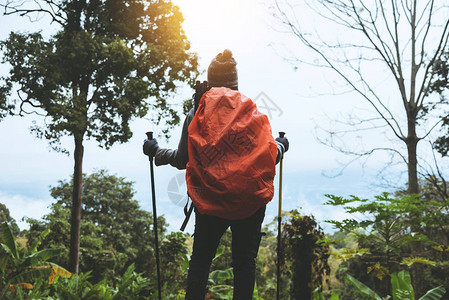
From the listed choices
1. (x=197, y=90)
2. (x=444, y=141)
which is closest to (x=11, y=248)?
(x=197, y=90)

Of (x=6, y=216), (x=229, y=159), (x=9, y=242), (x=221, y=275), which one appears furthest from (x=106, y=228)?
(x=229, y=159)

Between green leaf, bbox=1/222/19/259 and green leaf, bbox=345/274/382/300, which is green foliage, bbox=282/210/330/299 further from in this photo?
green leaf, bbox=1/222/19/259

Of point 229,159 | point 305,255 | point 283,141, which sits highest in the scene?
point 283,141

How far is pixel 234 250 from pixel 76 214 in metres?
11.2

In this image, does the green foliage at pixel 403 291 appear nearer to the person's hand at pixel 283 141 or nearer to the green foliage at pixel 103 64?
the person's hand at pixel 283 141

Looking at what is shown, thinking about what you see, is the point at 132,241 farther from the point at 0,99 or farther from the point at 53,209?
the point at 0,99

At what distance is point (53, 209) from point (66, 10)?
9.13 metres

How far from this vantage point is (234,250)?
219cm

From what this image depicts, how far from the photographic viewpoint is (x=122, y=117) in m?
12.5

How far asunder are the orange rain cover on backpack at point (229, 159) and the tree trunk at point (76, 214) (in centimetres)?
1046

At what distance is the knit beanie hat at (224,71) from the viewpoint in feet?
7.87

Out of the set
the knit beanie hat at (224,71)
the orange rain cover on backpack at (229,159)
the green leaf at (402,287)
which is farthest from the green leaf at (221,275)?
the knit beanie hat at (224,71)

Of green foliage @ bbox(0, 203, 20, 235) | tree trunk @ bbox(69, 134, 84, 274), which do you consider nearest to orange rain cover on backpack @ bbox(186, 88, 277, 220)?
tree trunk @ bbox(69, 134, 84, 274)

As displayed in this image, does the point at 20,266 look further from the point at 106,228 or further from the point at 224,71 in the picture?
the point at 106,228
